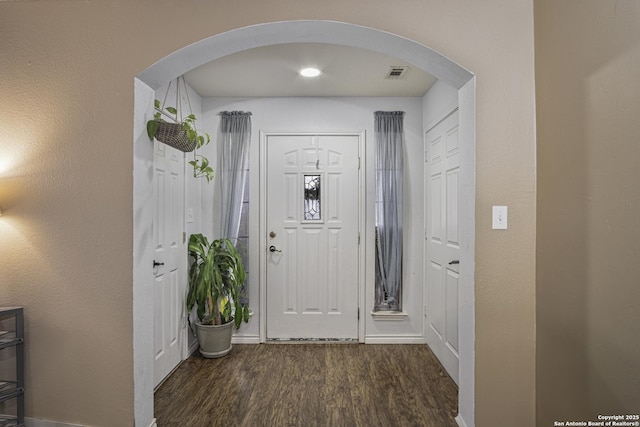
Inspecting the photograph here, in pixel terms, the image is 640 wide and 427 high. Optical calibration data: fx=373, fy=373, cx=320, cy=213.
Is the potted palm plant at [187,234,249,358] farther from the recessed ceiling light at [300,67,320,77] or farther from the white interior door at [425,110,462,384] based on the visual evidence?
the white interior door at [425,110,462,384]

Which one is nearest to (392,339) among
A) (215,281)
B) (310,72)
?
(215,281)

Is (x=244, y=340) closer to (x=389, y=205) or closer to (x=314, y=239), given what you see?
(x=314, y=239)

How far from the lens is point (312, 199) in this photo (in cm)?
380

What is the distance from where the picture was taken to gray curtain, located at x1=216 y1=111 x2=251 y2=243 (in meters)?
3.71

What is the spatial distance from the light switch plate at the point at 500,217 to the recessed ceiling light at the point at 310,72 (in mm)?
1872

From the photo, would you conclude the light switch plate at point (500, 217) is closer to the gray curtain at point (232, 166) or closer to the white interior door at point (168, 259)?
the white interior door at point (168, 259)

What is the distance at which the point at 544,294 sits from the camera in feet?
6.13

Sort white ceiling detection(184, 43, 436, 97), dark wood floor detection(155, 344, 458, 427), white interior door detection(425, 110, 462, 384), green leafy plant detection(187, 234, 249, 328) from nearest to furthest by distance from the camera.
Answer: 1. dark wood floor detection(155, 344, 458, 427)
2. white ceiling detection(184, 43, 436, 97)
3. white interior door detection(425, 110, 462, 384)
4. green leafy plant detection(187, 234, 249, 328)

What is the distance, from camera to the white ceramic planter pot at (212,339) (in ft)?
10.9

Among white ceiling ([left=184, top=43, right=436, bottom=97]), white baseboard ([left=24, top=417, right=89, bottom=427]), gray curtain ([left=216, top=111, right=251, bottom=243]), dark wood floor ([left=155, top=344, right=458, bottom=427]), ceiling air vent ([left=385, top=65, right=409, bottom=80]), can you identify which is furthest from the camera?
gray curtain ([left=216, top=111, right=251, bottom=243])

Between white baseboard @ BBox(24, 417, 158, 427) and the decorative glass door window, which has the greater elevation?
the decorative glass door window

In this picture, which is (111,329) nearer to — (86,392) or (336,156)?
(86,392)

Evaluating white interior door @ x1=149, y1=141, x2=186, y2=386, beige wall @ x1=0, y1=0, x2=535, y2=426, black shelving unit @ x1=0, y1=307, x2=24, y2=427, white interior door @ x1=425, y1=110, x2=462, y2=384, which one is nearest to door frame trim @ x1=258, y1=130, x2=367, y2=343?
white interior door @ x1=425, y1=110, x2=462, y2=384

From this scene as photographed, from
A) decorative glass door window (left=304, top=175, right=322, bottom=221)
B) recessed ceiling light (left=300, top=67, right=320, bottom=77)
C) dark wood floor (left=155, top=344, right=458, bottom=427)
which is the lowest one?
dark wood floor (left=155, top=344, right=458, bottom=427)
